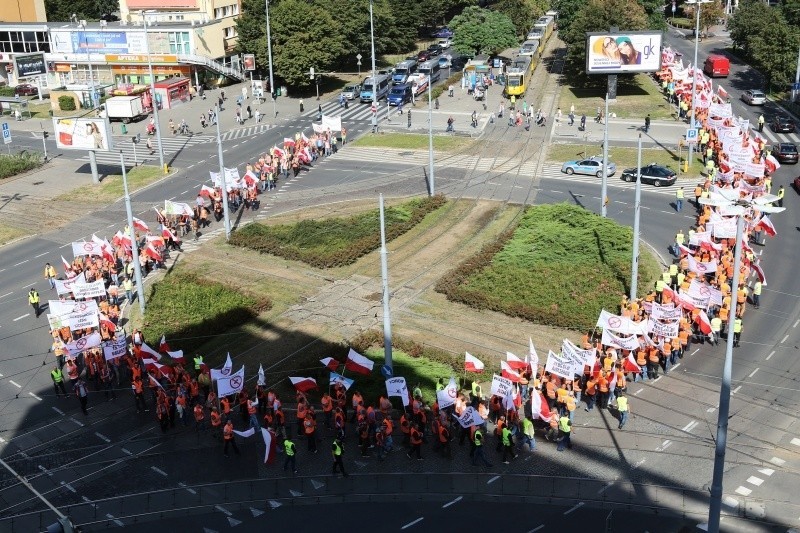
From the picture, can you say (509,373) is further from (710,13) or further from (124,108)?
(710,13)

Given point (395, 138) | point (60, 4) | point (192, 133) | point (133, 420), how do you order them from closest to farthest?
point (133, 420), point (395, 138), point (192, 133), point (60, 4)

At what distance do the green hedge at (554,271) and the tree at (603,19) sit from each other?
4238cm

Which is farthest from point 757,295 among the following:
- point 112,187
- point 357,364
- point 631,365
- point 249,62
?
point 249,62

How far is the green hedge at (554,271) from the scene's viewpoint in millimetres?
41188

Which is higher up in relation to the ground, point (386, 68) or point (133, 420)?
point (386, 68)

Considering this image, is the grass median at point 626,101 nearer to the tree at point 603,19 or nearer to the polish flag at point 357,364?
the tree at point 603,19

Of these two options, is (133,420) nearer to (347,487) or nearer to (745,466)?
(347,487)

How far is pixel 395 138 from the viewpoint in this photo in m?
74.4

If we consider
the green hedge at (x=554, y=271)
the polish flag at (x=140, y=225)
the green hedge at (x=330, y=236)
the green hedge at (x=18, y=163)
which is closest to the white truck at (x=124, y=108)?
the green hedge at (x=18, y=163)

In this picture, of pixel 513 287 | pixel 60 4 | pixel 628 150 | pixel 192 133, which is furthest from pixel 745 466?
pixel 60 4

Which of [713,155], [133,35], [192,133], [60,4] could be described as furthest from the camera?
[60,4]

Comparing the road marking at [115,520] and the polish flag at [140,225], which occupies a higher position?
the polish flag at [140,225]

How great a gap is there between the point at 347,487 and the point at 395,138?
160ft

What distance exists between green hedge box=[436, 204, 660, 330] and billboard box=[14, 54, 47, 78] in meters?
65.9
